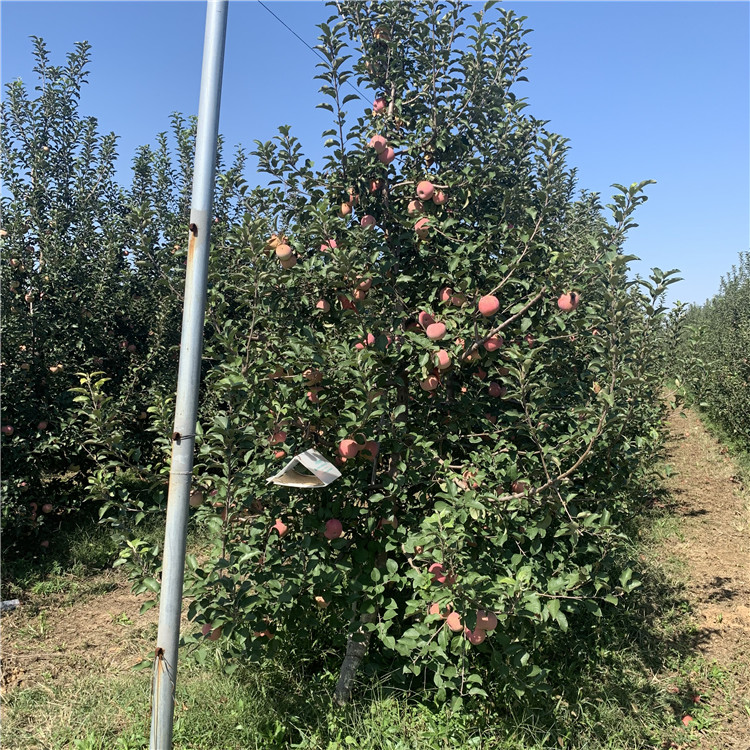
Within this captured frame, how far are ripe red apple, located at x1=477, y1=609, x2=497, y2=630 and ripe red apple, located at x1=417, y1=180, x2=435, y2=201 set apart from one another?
5.75ft

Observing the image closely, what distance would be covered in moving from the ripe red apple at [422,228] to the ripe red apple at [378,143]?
0.39 m

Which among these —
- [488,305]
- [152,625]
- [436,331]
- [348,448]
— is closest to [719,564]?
[488,305]

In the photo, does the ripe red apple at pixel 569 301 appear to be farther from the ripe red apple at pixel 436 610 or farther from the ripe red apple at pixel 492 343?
the ripe red apple at pixel 436 610

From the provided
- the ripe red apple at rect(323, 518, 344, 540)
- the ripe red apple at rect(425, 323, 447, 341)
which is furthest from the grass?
the ripe red apple at rect(425, 323, 447, 341)

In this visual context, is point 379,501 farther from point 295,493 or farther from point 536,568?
point 536,568

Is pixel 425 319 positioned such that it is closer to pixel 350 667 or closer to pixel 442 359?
pixel 442 359

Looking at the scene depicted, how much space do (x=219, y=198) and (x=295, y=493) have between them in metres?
5.27

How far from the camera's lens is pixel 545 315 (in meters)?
2.75

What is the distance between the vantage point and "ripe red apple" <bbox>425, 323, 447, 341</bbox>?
2.46 m

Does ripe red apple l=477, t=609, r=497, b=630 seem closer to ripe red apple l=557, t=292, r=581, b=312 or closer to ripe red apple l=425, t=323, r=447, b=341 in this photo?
ripe red apple l=425, t=323, r=447, b=341

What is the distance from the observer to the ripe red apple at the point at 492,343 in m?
2.51

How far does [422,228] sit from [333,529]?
135 centimetres

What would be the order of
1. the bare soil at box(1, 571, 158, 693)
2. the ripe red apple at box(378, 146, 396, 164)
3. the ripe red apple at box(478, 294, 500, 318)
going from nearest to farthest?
1. the ripe red apple at box(478, 294, 500, 318)
2. the ripe red apple at box(378, 146, 396, 164)
3. the bare soil at box(1, 571, 158, 693)

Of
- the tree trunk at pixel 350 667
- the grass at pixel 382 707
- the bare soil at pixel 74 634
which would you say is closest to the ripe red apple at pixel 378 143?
the tree trunk at pixel 350 667
